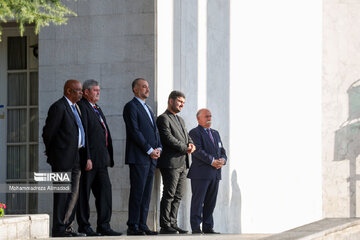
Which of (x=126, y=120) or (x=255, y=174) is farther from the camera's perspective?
(x=255, y=174)

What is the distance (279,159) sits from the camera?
52.4 feet

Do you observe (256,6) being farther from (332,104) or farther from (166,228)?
(166,228)

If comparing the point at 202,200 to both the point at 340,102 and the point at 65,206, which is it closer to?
the point at 65,206

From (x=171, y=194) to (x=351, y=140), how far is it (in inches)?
299

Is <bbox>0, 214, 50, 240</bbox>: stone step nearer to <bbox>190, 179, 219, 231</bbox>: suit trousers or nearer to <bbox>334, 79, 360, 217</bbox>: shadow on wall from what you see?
<bbox>190, 179, 219, 231</bbox>: suit trousers

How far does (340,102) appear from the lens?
17266 millimetres

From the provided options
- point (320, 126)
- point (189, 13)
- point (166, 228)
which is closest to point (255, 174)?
point (320, 126)

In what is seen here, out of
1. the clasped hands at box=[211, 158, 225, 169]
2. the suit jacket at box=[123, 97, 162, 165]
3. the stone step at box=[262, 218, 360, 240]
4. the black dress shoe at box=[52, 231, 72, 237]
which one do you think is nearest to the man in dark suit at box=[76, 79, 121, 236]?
the suit jacket at box=[123, 97, 162, 165]

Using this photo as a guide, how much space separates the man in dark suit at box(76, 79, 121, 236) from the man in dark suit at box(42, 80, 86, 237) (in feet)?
0.74

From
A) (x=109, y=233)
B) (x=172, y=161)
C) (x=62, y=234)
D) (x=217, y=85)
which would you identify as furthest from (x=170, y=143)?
(x=217, y=85)

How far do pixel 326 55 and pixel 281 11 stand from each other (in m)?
1.59

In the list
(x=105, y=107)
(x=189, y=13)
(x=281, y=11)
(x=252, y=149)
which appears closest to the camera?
(x=105, y=107)

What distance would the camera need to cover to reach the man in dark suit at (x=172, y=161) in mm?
10466

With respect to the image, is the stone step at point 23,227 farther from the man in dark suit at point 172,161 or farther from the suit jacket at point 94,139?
the man in dark suit at point 172,161
